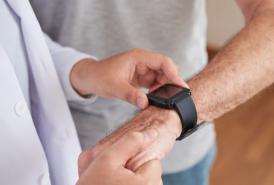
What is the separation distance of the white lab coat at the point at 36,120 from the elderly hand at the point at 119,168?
115 mm

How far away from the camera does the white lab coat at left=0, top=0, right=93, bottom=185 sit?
0.62 metres

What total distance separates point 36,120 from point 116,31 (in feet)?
0.77

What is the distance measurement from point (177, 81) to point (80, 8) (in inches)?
10.2

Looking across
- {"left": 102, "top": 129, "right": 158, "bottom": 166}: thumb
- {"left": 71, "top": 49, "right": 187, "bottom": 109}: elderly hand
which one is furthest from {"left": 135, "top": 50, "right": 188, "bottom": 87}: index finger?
{"left": 102, "top": 129, "right": 158, "bottom": 166}: thumb

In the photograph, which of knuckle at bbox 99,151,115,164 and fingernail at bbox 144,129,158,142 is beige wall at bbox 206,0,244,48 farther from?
knuckle at bbox 99,151,115,164

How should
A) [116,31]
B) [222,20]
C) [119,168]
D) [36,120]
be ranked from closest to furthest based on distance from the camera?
[119,168] → [36,120] → [116,31] → [222,20]

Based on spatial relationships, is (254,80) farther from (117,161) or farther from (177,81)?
(117,161)

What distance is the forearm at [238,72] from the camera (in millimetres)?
714

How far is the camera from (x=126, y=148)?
21.6 inches

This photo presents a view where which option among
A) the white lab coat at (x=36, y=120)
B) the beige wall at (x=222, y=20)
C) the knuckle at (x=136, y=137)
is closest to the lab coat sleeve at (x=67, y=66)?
the white lab coat at (x=36, y=120)

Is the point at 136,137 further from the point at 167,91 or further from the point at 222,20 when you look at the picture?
the point at 222,20

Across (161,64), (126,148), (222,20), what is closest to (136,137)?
(126,148)

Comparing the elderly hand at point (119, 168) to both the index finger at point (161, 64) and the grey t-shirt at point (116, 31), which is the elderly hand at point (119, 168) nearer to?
the index finger at point (161, 64)

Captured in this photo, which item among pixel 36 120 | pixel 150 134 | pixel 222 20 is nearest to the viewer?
pixel 150 134
